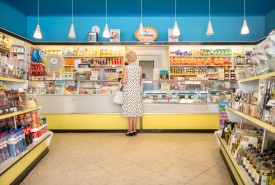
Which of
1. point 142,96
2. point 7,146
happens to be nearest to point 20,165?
point 7,146

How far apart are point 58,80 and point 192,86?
3877 millimetres

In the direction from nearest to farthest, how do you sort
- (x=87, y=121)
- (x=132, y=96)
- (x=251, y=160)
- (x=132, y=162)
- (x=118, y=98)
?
(x=251, y=160) < (x=132, y=162) < (x=132, y=96) < (x=118, y=98) < (x=87, y=121)

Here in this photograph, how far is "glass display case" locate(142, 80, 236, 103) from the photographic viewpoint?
5398 mm

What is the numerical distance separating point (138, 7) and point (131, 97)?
3.85 m

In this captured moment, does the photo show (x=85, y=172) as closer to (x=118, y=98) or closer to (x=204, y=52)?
(x=118, y=98)

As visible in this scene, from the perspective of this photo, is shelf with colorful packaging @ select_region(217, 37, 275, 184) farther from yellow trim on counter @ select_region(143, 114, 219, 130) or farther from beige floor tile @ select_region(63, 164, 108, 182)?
yellow trim on counter @ select_region(143, 114, 219, 130)

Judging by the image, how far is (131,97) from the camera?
16.6 ft

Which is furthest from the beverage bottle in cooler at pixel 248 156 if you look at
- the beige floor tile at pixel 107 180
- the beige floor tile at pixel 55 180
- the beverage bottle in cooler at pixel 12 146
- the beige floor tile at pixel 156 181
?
the beverage bottle in cooler at pixel 12 146

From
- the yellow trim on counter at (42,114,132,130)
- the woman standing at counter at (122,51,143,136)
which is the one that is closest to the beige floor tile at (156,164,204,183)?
the woman standing at counter at (122,51,143,136)

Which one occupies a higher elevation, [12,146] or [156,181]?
[12,146]

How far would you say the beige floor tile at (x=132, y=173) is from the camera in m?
2.77

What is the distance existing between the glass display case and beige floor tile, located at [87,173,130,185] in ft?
9.16

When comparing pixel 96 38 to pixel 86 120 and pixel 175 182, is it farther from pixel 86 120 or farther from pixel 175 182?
pixel 175 182

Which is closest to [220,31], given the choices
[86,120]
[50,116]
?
[86,120]
